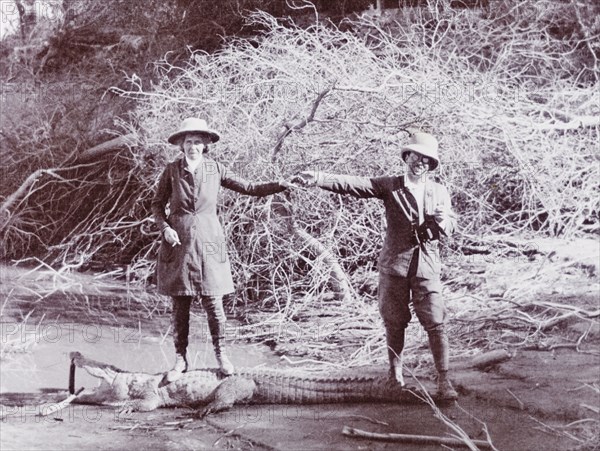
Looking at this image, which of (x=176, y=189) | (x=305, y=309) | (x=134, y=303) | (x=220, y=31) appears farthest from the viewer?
(x=220, y=31)

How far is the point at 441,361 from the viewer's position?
4773 millimetres

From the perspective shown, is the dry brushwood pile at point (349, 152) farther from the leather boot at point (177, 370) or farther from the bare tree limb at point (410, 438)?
the bare tree limb at point (410, 438)

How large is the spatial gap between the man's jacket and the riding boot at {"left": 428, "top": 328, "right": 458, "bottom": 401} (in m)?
0.40

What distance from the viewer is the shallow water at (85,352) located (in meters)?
5.99

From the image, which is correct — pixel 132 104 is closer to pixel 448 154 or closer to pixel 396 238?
pixel 448 154

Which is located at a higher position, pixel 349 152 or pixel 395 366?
pixel 349 152

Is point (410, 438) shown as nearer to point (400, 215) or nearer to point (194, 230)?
point (400, 215)

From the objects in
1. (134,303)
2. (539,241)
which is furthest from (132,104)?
(539,241)

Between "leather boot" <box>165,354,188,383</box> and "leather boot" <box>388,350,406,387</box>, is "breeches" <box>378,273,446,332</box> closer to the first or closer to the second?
"leather boot" <box>388,350,406,387</box>

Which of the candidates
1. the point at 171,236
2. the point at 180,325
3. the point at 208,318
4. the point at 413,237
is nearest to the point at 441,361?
the point at 413,237

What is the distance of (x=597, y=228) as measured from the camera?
871 cm

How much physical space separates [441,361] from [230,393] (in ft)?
5.10

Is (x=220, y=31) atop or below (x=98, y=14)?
below

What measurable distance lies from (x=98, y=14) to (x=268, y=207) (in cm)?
670
